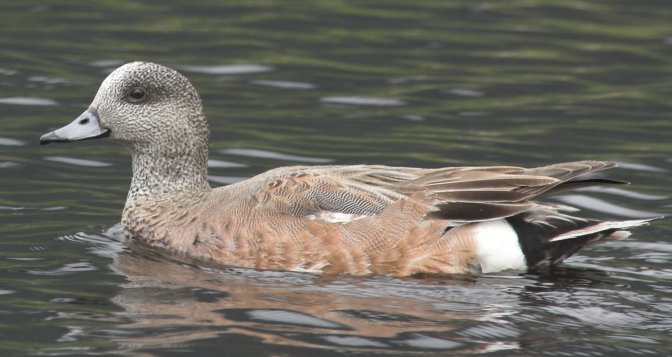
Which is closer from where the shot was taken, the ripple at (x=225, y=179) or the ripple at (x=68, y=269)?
the ripple at (x=68, y=269)

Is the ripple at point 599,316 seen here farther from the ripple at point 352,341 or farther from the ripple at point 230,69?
the ripple at point 230,69

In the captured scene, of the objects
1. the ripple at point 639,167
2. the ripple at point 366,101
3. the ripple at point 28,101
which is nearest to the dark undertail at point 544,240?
the ripple at point 639,167

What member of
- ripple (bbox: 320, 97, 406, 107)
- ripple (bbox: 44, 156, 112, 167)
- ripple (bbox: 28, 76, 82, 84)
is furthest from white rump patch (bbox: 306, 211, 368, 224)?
ripple (bbox: 28, 76, 82, 84)

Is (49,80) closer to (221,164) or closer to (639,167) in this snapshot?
(221,164)

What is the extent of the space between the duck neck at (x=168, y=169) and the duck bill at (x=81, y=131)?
29 cm

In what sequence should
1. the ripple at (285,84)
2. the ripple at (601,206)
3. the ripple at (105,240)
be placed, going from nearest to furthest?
the ripple at (105,240) < the ripple at (601,206) < the ripple at (285,84)

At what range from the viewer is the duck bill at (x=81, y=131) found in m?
8.26

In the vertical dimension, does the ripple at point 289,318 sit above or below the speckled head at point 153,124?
below

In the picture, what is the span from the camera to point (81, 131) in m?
8.32

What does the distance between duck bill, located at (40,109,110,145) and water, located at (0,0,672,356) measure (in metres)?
0.57

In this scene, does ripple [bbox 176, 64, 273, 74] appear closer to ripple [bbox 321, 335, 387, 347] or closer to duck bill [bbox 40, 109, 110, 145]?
duck bill [bbox 40, 109, 110, 145]

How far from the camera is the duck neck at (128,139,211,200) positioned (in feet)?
27.8

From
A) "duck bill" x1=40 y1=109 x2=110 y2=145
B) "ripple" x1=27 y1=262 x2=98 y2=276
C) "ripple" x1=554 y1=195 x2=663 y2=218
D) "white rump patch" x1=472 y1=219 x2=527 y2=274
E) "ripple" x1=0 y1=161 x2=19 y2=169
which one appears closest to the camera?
"ripple" x1=27 y1=262 x2=98 y2=276

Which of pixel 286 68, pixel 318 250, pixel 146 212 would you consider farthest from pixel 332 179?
pixel 286 68
